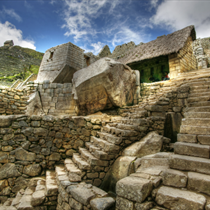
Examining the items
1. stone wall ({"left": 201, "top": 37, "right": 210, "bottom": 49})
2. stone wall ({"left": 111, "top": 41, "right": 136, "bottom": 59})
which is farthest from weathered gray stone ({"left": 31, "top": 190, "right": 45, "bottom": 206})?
stone wall ({"left": 201, "top": 37, "right": 210, "bottom": 49})

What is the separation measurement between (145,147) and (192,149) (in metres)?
1.45

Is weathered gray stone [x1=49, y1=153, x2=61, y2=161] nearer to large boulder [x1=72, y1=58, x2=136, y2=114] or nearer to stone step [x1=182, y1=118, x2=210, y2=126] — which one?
large boulder [x1=72, y1=58, x2=136, y2=114]

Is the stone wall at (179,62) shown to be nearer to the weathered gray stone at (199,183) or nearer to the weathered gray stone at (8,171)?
the weathered gray stone at (199,183)

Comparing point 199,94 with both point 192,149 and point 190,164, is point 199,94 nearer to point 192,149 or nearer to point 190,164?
point 192,149

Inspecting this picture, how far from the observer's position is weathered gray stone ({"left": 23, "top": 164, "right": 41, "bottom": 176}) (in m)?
4.53

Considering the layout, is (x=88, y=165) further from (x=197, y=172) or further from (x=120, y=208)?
(x=197, y=172)

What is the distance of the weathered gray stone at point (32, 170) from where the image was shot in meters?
4.53

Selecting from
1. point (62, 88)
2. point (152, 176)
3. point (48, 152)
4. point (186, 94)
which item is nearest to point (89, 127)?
point (48, 152)

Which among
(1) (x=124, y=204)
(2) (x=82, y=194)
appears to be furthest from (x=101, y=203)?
(1) (x=124, y=204)

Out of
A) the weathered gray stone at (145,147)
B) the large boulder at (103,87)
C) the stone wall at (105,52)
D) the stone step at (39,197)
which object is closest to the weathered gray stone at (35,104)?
the large boulder at (103,87)

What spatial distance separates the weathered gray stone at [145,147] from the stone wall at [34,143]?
5.75ft

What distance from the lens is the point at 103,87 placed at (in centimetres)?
713

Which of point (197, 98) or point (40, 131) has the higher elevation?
point (197, 98)

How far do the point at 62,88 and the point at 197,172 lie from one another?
27.0 ft
